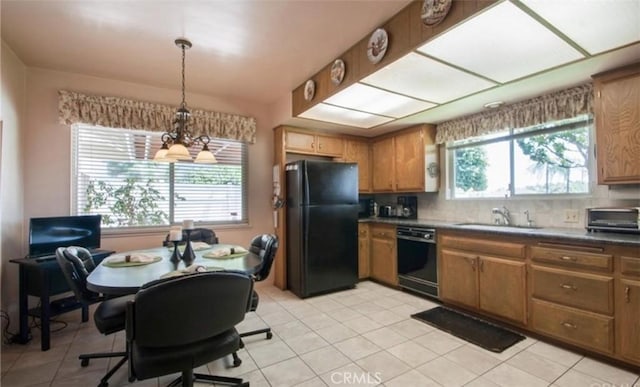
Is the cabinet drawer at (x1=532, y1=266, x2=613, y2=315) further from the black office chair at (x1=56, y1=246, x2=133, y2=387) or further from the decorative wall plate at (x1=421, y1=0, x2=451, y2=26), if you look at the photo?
the black office chair at (x1=56, y1=246, x2=133, y2=387)

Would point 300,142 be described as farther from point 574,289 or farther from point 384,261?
point 574,289

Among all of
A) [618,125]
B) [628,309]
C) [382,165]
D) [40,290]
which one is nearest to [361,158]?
[382,165]

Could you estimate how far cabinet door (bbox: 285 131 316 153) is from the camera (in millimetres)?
3912

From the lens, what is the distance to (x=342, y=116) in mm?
3469

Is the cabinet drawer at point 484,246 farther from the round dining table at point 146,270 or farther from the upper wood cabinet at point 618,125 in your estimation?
the round dining table at point 146,270

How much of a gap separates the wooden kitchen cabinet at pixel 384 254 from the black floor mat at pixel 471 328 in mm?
807

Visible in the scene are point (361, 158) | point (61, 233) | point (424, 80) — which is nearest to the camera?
point (424, 80)

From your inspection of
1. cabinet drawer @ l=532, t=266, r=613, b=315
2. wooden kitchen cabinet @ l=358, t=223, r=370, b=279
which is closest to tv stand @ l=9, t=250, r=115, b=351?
wooden kitchen cabinet @ l=358, t=223, r=370, b=279

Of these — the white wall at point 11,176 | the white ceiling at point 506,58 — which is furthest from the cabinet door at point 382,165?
the white wall at point 11,176

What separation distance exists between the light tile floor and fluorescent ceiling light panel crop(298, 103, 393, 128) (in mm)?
2213

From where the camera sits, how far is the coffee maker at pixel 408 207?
4.20 metres

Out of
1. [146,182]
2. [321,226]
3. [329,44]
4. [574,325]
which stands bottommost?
[574,325]

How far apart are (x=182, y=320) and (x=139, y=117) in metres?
2.81

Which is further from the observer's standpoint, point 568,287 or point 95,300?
point 568,287
